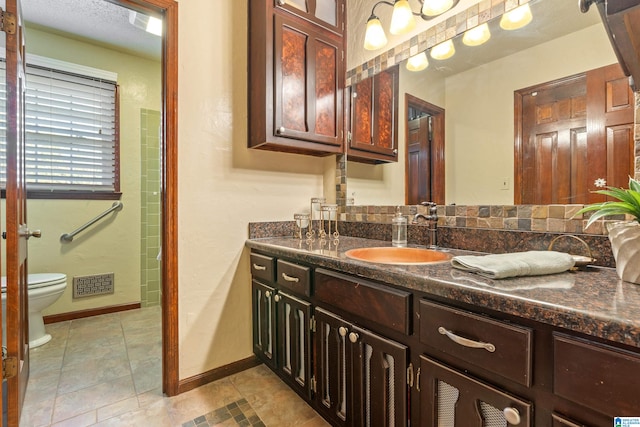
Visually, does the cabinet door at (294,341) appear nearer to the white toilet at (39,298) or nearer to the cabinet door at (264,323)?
the cabinet door at (264,323)

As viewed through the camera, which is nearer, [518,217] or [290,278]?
[518,217]

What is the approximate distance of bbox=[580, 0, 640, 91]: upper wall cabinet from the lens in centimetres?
61

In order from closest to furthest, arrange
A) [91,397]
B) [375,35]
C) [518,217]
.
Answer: [518,217]
[91,397]
[375,35]

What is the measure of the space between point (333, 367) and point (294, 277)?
0.42 metres

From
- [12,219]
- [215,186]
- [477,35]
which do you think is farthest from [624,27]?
[12,219]

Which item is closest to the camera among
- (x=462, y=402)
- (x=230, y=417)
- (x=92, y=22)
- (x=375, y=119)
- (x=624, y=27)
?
(x=624, y=27)

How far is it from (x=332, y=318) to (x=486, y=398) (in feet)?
2.00

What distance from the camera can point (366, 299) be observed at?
104 cm

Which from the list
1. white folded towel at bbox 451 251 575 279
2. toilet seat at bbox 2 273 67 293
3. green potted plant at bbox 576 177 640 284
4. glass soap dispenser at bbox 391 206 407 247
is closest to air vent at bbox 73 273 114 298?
toilet seat at bbox 2 273 67 293

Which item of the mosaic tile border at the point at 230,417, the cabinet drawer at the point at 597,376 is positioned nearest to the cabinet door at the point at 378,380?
the cabinet drawer at the point at 597,376

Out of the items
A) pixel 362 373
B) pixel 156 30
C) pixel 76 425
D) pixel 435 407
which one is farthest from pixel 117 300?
pixel 435 407

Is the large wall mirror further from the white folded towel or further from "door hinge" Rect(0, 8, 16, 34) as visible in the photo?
"door hinge" Rect(0, 8, 16, 34)

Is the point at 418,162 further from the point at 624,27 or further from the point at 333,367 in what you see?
the point at 333,367

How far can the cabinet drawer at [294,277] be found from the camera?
1.34 m
